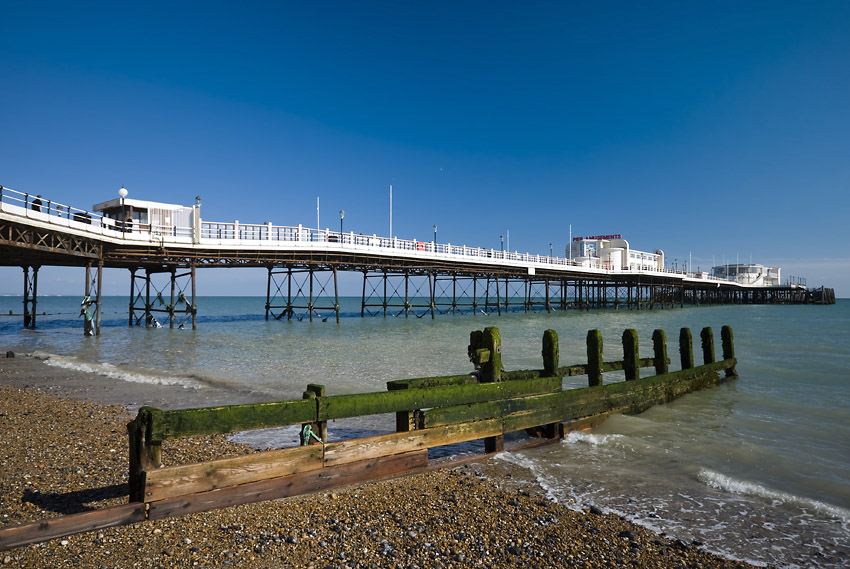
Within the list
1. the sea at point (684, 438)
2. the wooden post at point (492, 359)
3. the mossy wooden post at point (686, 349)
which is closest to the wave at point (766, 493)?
the sea at point (684, 438)

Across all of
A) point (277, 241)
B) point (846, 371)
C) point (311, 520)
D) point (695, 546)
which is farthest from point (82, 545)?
point (277, 241)

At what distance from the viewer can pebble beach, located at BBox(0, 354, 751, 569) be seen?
166 inches

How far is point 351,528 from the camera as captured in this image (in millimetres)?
4832

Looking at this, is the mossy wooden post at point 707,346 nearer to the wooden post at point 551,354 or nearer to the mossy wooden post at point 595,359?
the mossy wooden post at point 595,359

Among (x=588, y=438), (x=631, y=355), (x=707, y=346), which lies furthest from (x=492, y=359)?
(x=707, y=346)

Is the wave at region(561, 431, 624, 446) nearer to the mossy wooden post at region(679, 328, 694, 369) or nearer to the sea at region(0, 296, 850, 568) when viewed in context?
the sea at region(0, 296, 850, 568)

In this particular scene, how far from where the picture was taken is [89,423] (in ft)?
29.3

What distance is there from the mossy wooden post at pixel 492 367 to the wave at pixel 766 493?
2.98m

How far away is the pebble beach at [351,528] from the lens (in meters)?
4.21

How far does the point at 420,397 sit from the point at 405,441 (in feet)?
1.99

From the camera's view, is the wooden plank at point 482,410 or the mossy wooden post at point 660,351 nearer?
the wooden plank at point 482,410

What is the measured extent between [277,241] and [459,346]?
1687 cm

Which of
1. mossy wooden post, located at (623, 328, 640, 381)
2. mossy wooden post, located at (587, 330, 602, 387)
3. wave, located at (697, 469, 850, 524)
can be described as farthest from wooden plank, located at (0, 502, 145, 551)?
mossy wooden post, located at (623, 328, 640, 381)

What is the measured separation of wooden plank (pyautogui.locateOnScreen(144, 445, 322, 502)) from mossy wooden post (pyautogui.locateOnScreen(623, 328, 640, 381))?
7.54 metres
